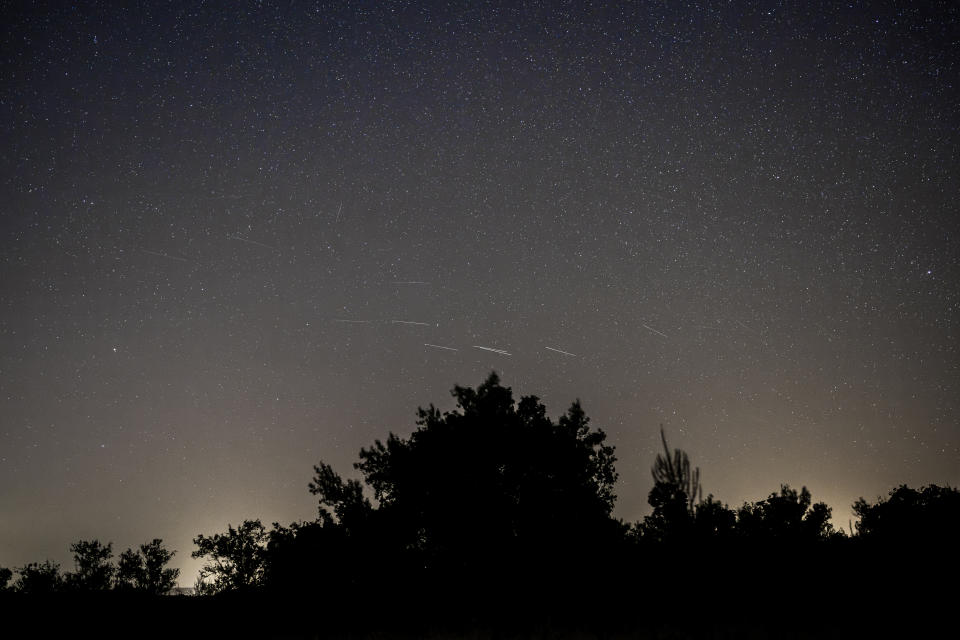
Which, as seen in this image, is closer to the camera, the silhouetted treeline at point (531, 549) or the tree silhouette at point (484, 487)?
the silhouetted treeline at point (531, 549)

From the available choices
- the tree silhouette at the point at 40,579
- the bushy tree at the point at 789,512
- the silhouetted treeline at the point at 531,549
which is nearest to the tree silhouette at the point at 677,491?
the silhouetted treeline at the point at 531,549

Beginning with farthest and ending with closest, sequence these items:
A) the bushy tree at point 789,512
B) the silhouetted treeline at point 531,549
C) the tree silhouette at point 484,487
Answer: the bushy tree at point 789,512
the tree silhouette at point 484,487
the silhouetted treeline at point 531,549

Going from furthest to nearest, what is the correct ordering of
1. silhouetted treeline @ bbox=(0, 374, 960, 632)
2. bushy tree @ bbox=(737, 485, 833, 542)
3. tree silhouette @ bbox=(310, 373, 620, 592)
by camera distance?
bushy tree @ bbox=(737, 485, 833, 542)
tree silhouette @ bbox=(310, 373, 620, 592)
silhouetted treeline @ bbox=(0, 374, 960, 632)

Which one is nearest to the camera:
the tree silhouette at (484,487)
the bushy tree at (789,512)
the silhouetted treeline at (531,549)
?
the silhouetted treeline at (531,549)

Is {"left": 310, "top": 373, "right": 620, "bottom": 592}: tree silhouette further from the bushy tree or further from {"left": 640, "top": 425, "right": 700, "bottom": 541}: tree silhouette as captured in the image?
the bushy tree

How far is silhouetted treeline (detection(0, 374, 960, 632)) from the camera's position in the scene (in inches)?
555

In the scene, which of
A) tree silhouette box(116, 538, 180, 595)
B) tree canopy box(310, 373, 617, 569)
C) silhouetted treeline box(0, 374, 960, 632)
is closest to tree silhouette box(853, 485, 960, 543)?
silhouetted treeline box(0, 374, 960, 632)

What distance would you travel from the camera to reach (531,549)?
2034 centimetres

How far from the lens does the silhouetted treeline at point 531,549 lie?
1411cm

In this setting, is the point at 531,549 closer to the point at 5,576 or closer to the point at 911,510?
the point at 911,510

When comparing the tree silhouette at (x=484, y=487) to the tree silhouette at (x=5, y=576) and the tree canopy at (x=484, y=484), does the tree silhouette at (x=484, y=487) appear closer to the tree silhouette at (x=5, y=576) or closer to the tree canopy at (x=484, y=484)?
the tree canopy at (x=484, y=484)

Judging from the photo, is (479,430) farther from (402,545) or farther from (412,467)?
(402,545)

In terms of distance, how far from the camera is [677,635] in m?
10.4

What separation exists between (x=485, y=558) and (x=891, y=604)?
1322 centimetres
